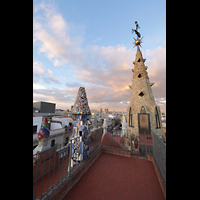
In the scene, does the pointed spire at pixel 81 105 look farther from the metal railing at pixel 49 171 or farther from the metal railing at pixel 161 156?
the metal railing at pixel 161 156

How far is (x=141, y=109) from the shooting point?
11.0 meters

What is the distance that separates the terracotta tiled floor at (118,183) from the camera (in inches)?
103

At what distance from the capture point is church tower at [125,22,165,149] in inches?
414

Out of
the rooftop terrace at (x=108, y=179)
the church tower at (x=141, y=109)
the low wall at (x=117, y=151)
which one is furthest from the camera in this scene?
the church tower at (x=141, y=109)

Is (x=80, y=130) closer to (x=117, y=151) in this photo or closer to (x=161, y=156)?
(x=117, y=151)

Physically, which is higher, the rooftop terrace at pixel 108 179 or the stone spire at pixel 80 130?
the stone spire at pixel 80 130

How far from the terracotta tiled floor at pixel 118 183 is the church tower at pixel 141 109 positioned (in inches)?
253

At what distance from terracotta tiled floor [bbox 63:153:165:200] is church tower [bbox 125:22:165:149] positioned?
6.44m

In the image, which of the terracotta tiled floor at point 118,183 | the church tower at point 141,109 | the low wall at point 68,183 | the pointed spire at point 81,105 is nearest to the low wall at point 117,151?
the terracotta tiled floor at point 118,183

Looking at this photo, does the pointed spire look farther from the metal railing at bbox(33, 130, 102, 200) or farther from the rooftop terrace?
the rooftop terrace
